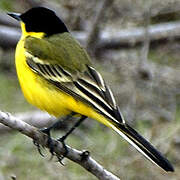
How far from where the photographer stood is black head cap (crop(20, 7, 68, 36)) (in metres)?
5.48

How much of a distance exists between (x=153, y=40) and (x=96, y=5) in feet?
2.68

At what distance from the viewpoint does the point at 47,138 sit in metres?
4.54

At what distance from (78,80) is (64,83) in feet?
0.34

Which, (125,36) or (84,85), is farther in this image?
(125,36)

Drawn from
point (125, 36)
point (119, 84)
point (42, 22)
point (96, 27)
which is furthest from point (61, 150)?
point (125, 36)

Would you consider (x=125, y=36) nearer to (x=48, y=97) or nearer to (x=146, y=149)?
(x=48, y=97)

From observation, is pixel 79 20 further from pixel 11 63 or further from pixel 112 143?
pixel 112 143

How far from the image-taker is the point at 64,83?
15.9 ft

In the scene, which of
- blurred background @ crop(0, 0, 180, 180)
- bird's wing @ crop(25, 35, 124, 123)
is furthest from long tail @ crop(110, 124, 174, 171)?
blurred background @ crop(0, 0, 180, 180)

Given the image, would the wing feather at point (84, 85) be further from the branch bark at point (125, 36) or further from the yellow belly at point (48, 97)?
the branch bark at point (125, 36)

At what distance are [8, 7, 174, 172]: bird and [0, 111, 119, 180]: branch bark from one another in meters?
0.27

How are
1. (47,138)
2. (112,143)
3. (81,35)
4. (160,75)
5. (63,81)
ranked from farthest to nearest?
1. (81,35)
2. (160,75)
3. (112,143)
4. (63,81)
5. (47,138)

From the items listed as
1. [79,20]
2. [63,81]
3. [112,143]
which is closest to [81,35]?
[79,20]

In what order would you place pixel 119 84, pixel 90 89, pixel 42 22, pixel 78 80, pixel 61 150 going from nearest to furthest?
pixel 61 150 → pixel 90 89 → pixel 78 80 → pixel 42 22 → pixel 119 84
